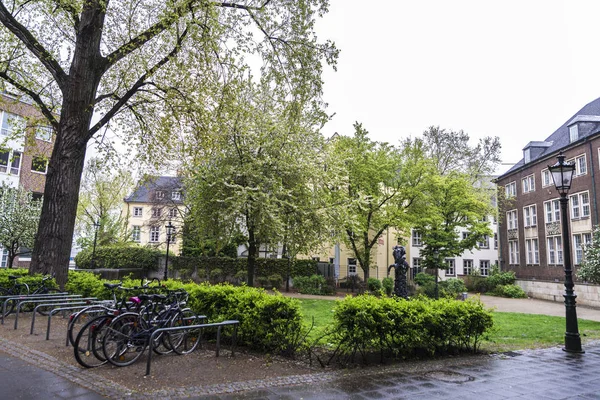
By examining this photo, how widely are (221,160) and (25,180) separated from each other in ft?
67.6

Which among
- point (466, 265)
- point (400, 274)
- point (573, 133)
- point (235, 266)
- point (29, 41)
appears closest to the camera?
point (400, 274)

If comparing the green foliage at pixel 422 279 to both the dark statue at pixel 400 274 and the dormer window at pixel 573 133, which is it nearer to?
the dormer window at pixel 573 133

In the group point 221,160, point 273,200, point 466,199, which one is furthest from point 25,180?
point 466,199

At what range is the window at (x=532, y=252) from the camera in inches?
1320

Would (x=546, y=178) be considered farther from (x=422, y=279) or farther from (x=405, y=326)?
(x=405, y=326)

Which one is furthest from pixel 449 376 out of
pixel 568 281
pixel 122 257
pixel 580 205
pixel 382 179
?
pixel 122 257

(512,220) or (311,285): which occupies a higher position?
(512,220)

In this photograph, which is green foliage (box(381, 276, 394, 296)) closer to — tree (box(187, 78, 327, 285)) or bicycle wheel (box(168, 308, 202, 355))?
tree (box(187, 78, 327, 285))

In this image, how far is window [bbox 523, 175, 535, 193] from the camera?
114ft

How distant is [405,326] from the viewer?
716 centimetres

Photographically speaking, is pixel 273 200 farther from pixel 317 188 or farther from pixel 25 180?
pixel 25 180

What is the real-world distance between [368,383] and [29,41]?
11.8 metres

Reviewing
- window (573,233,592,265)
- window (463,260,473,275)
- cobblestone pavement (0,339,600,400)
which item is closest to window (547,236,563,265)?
window (573,233,592,265)

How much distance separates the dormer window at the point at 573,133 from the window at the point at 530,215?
6925 mm
